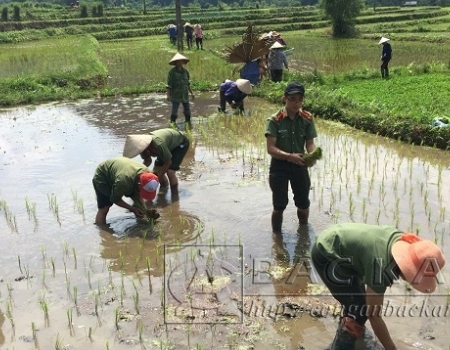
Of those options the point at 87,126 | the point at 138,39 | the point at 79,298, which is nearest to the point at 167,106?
the point at 87,126

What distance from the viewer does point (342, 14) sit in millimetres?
26109

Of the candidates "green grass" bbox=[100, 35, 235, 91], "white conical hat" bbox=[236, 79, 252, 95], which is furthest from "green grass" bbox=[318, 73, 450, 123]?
"green grass" bbox=[100, 35, 235, 91]

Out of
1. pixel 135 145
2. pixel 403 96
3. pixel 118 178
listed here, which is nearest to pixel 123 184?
pixel 118 178

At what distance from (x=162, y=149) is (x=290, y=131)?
151 cm

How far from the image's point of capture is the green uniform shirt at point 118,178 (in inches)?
185

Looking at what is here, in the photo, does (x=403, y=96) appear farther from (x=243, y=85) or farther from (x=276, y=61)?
(x=276, y=61)

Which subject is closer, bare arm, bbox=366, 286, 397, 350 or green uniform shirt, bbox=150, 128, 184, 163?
bare arm, bbox=366, 286, 397, 350

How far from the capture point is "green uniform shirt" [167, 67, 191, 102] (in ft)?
28.1

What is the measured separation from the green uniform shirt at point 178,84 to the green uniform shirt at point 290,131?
442 cm

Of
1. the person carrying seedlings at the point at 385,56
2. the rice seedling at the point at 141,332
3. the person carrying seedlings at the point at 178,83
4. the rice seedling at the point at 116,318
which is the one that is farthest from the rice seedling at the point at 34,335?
the person carrying seedlings at the point at 385,56

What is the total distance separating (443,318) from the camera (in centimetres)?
346

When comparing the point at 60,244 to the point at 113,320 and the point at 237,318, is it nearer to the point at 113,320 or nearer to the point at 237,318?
the point at 113,320

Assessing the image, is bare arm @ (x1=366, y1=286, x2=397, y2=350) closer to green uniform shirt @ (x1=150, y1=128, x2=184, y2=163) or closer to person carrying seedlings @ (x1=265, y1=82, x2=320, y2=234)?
person carrying seedlings @ (x1=265, y1=82, x2=320, y2=234)

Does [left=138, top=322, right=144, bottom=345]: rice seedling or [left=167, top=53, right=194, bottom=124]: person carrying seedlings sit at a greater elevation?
[left=167, top=53, right=194, bottom=124]: person carrying seedlings
